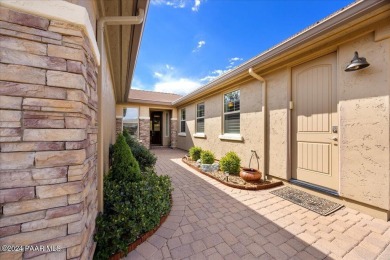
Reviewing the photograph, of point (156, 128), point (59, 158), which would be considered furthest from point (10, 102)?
point (156, 128)

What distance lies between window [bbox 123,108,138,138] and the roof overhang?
23.4ft

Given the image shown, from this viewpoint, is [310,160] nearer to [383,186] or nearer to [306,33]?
[383,186]

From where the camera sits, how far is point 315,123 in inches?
134

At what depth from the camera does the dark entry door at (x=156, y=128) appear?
39.4 feet

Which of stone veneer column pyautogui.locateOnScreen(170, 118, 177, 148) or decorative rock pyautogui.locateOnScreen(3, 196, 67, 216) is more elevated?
stone veneer column pyautogui.locateOnScreen(170, 118, 177, 148)

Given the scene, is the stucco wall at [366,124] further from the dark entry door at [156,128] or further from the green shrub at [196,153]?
the dark entry door at [156,128]

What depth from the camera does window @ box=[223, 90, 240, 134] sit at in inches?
219

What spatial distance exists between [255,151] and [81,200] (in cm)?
427

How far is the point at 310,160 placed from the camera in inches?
137

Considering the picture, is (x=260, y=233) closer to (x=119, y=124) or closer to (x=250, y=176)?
(x=250, y=176)

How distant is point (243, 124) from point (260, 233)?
3361 millimetres

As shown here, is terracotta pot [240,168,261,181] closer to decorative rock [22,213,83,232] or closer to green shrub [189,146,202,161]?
green shrub [189,146,202,161]

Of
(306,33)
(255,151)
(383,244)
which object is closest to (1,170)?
(383,244)

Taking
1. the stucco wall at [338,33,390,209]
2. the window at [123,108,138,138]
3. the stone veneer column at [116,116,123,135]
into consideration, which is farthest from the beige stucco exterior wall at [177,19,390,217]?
the stone veneer column at [116,116,123,135]
